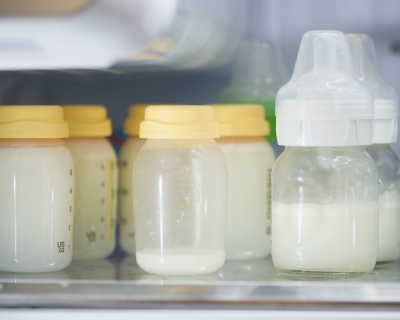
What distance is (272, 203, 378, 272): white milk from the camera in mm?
731

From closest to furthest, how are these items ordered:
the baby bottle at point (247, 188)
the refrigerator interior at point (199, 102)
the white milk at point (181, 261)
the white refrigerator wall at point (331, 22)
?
1. the refrigerator interior at point (199, 102)
2. the white milk at point (181, 261)
3. the baby bottle at point (247, 188)
4. the white refrigerator wall at point (331, 22)

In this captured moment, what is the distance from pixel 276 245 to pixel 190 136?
6.3 inches

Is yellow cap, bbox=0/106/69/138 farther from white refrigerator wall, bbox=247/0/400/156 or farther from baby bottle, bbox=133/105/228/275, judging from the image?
white refrigerator wall, bbox=247/0/400/156

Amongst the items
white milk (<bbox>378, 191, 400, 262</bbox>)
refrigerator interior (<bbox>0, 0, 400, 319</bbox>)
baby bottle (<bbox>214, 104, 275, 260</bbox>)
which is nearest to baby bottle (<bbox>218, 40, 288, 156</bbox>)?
refrigerator interior (<bbox>0, 0, 400, 319</bbox>)

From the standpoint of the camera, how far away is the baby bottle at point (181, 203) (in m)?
0.75

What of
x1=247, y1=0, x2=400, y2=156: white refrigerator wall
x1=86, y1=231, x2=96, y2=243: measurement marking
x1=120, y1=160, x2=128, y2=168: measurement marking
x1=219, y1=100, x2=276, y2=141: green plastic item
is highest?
x1=247, y1=0, x2=400, y2=156: white refrigerator wall

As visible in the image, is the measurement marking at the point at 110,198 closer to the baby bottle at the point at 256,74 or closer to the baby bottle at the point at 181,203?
the baby bottle at the point at 181,203

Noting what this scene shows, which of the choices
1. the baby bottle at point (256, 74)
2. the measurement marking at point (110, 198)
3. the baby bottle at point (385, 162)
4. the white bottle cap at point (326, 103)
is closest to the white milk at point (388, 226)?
the baby bottle at point (385, 162)

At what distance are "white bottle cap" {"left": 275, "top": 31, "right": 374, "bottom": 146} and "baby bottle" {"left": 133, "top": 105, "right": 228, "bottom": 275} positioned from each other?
87mm

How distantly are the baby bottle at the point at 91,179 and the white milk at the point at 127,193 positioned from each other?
0.03 m

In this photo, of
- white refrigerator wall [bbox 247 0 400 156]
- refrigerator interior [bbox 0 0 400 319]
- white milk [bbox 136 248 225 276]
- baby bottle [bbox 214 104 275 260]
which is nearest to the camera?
refrigerator interior [bbox 0 0 400 319]

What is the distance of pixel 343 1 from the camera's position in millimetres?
991

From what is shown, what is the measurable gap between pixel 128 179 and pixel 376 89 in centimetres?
35

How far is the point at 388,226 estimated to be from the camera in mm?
825
